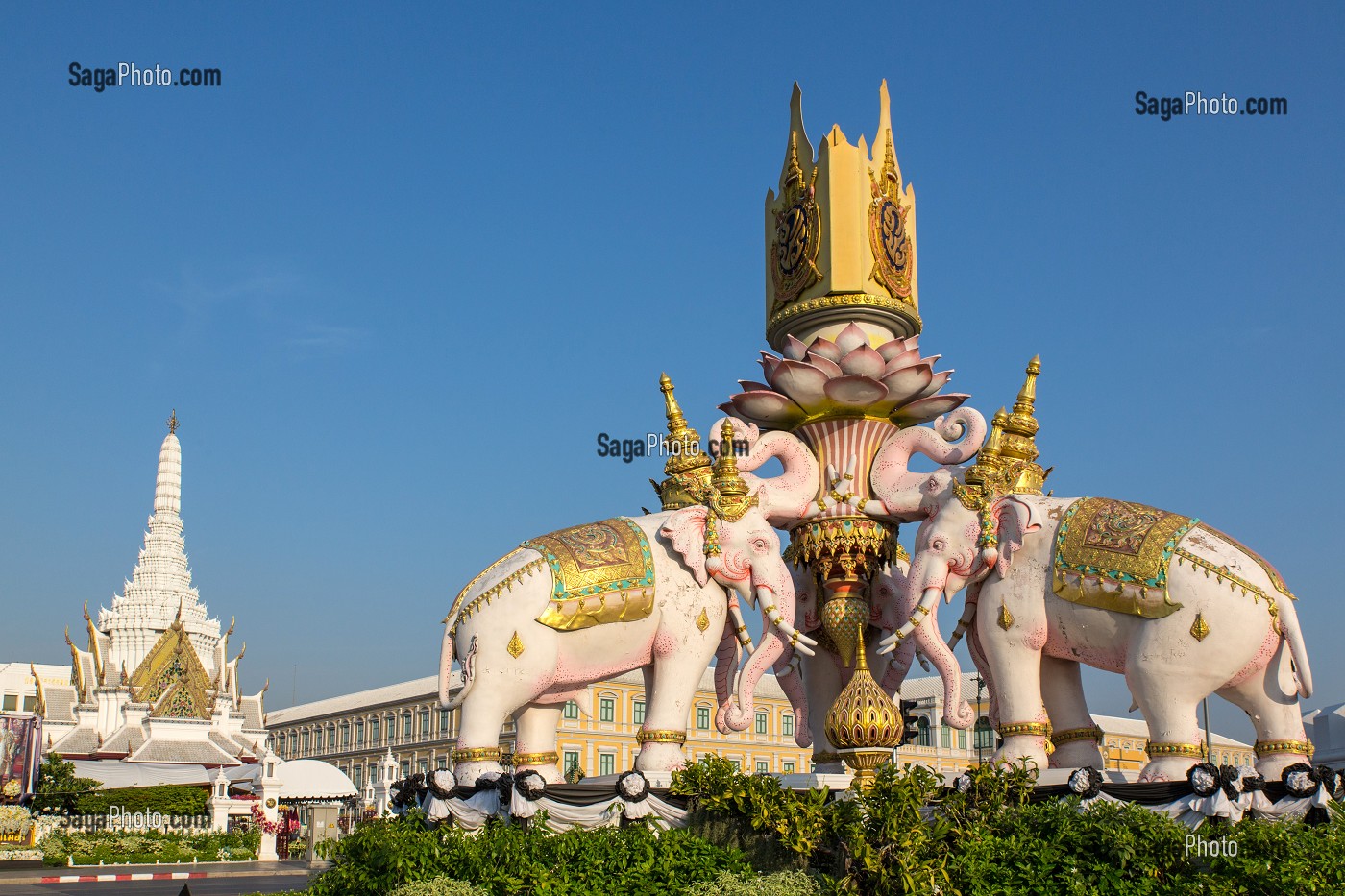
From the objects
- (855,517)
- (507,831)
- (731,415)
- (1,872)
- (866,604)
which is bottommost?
(1,872)

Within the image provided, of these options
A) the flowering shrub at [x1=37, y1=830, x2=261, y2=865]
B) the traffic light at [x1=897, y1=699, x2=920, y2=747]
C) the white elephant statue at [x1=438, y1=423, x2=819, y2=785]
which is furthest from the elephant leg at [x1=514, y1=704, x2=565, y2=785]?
the flowering shrub at [x1=37, y1=830, x2=261, y2=865]

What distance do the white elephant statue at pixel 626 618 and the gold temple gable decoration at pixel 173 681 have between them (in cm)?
4073

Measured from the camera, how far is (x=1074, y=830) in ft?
23.3

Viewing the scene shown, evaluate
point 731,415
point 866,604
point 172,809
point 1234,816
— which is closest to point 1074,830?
point 1234,816

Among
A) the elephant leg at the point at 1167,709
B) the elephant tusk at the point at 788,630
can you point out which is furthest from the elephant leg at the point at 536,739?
the elephant leg at the point at 1167,709

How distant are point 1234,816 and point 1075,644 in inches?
69.0

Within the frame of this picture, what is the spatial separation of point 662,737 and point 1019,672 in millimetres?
2586

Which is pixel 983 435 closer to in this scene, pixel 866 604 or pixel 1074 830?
pixel 866 604

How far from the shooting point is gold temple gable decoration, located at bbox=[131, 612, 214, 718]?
4653 centimetres

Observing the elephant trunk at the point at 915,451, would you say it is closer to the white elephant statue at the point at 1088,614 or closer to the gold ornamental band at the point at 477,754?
the white elephant statue at the point at 1088,614

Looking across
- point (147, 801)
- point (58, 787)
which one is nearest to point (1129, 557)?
point (147, 801)

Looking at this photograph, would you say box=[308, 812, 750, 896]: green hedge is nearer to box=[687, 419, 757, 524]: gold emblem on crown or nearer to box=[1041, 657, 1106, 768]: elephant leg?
box=[687, 419, 757, 524]: gold emblem on crown

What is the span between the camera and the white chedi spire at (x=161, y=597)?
49781 millimetres

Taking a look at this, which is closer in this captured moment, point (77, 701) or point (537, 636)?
point (537, 636)
